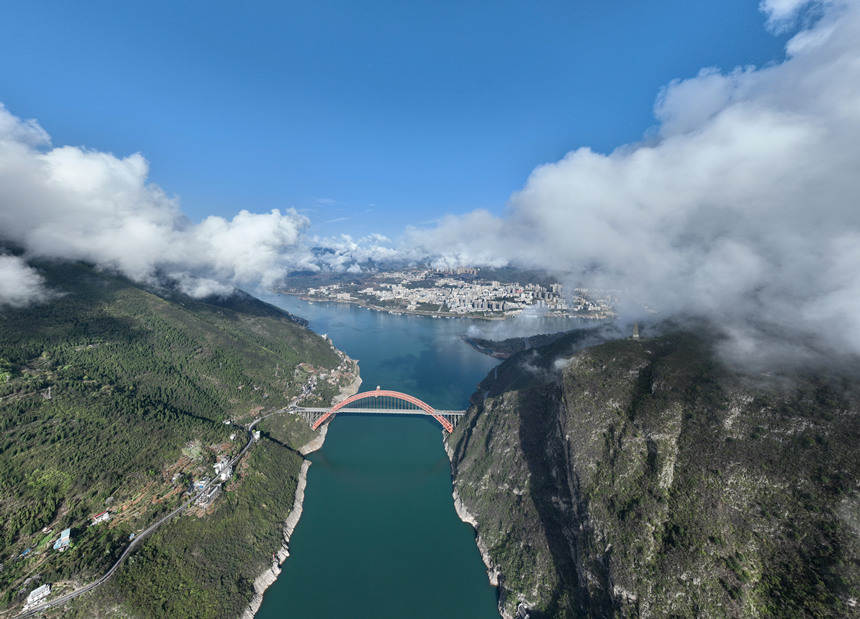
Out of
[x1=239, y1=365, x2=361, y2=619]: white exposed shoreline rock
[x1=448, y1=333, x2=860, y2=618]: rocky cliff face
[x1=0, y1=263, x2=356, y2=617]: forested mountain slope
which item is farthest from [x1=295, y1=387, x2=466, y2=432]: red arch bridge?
[x1=448, y1=333, x2=860, y2=618]: rocky cliff face

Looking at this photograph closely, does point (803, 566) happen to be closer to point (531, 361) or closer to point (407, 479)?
point (407, 479)

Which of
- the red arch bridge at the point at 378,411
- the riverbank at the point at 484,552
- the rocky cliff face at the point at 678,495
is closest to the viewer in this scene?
the rocky cliff face at the point at 678,495

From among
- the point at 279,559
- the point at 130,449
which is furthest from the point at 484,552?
the point at 130,449

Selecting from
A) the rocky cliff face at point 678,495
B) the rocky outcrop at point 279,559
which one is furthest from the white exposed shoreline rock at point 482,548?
the rocky outcrop at point 279,559

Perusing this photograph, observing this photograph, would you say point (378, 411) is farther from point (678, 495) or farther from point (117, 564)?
point (678, 495)

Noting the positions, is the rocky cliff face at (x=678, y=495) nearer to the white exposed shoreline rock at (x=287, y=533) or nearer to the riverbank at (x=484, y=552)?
the riverbank at (x=484, y=552)

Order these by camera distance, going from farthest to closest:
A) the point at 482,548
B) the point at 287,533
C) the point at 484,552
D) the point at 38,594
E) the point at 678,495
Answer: the point at 287,533
the point at 482,548
the point at 484,552
the point at 678,495
the point at 38,594
